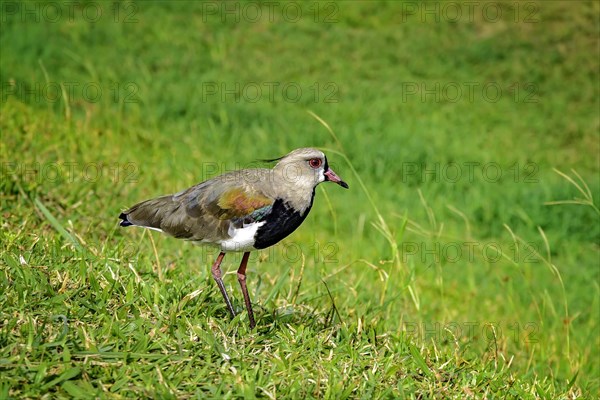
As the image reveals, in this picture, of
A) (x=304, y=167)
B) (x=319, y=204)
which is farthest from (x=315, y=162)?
(x=319, y=204)

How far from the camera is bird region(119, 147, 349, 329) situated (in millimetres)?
3916

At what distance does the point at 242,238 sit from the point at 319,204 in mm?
3877

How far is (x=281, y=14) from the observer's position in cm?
1166

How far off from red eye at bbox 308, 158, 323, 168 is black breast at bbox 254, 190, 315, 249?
0.25 m

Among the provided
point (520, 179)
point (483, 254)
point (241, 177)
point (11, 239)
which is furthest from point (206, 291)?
point (520, 179)

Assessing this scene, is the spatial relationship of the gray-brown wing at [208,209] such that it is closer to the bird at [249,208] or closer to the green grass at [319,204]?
the bird at [249,208]

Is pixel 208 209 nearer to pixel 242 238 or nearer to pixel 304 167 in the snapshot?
pixel 242 238

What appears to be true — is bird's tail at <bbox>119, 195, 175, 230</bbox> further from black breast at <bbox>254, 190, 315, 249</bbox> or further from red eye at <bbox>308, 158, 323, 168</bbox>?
red eye at <bbox>308, 158, 323, 168</bbox>

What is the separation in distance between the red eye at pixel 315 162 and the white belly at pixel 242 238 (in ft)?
1.31

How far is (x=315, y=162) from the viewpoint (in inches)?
158

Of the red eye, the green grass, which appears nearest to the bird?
the red eye

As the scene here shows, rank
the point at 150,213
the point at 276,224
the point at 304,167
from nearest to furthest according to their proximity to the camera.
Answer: the point at 276,224, the point at 304,167, the point at 150,213

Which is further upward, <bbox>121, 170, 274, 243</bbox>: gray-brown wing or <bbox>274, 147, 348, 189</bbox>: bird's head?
<bbox>274, 147, 348, 189</bbox>: bird's head

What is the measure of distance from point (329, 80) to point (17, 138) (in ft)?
15.3
